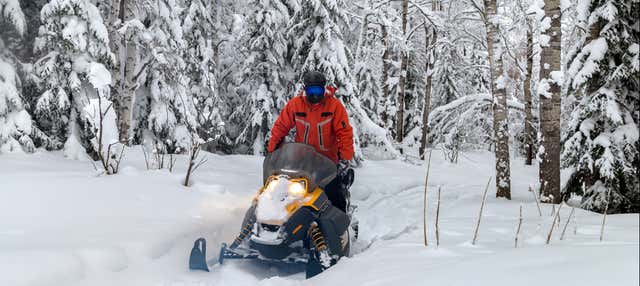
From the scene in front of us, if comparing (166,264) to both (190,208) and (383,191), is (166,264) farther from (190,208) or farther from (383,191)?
(383,191)

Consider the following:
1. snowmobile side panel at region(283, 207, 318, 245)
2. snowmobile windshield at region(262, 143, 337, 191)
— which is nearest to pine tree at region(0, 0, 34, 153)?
snowmobile windshield at region(262, 143, 337, 191)

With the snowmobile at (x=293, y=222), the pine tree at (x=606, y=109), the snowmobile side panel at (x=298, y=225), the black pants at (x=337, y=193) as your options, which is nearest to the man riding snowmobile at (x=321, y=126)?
the black pants at (x=337, y=193)

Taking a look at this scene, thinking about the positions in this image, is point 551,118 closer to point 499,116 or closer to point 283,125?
point 499,116

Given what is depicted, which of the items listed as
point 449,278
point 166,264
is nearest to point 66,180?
point 166,264

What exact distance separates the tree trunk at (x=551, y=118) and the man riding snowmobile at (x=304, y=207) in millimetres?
3756

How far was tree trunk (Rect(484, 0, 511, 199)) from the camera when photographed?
944 cm

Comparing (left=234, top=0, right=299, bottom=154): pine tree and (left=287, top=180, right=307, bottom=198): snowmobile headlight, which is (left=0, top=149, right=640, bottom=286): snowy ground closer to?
(left=287, top=180, right=307, bottom=198): snowmobile headlight

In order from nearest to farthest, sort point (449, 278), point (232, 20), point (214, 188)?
point (449, 278), point (214, 188), point (232, 20)

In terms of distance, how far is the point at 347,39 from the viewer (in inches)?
906

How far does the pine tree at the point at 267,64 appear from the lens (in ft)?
59.2

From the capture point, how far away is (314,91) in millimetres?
6102

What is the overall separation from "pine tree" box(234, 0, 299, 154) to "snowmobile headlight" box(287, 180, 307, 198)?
41.2ft

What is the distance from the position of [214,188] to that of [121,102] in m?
6.22

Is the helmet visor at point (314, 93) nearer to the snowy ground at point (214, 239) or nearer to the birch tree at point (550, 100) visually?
the snowy ground at point (214, 239)
